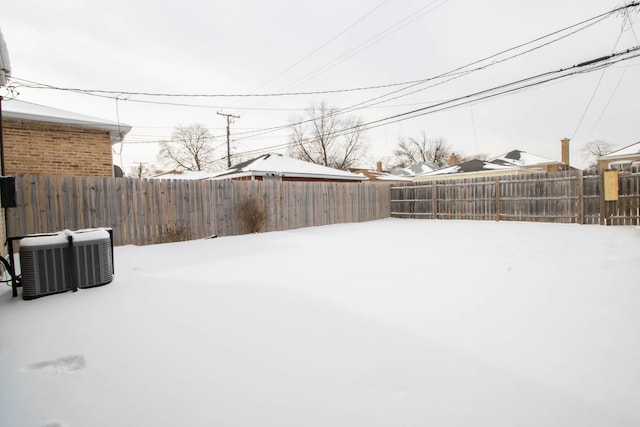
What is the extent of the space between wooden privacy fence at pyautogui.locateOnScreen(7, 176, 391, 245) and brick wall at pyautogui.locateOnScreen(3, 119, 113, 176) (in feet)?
7.30

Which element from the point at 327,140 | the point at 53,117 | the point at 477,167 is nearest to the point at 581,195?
the point at 477,167

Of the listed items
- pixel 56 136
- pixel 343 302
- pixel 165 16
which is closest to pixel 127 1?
pixel 165 16

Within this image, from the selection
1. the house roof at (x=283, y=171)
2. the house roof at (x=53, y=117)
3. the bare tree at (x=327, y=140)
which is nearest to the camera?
the house roof at (x=53, y=117)

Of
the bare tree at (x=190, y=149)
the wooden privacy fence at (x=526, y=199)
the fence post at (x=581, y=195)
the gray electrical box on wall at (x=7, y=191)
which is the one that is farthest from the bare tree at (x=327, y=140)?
the gray electrical box on wall at (x=7, y=191)

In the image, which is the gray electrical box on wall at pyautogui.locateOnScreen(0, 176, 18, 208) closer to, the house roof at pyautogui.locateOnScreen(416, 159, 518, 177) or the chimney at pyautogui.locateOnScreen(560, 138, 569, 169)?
the house roof at pyautogui.locateOnScreen(416, 159, 518, 177)

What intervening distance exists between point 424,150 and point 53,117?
52.9 meters

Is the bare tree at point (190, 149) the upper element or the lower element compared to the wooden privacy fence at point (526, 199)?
upper

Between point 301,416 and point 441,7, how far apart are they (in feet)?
41.1

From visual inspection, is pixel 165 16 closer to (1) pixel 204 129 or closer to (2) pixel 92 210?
(2) pixel 92 210

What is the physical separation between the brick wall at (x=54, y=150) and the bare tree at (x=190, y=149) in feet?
121

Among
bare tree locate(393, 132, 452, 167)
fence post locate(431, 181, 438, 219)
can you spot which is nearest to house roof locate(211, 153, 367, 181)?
fence post locate(431, 181, 438, 219)

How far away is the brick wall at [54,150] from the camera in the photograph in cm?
784

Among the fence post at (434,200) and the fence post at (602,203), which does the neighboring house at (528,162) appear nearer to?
the fence post at (434,200)

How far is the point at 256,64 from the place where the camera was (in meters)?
15.4
